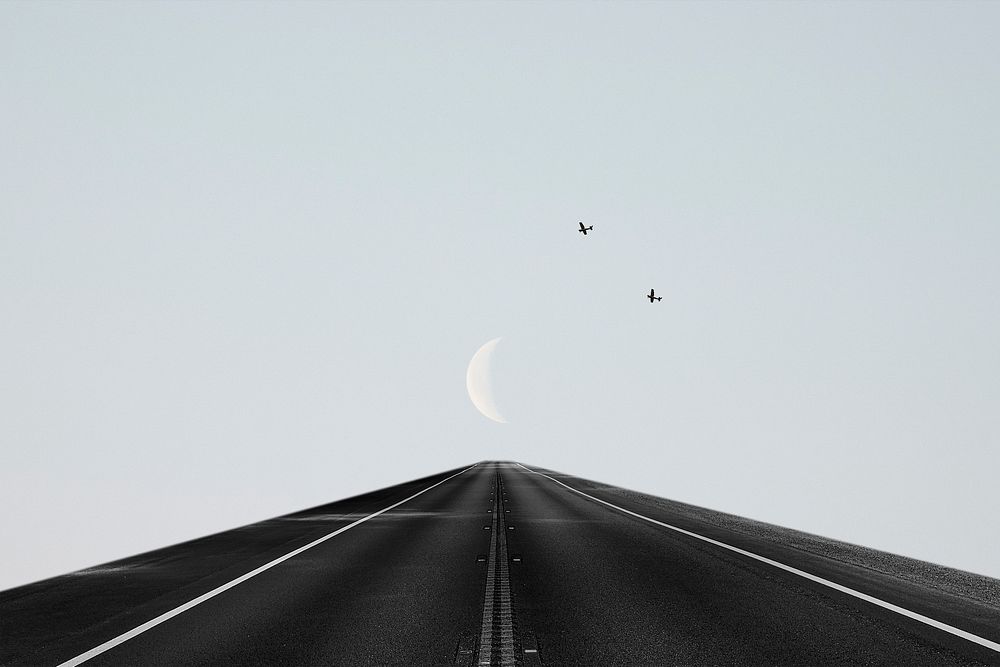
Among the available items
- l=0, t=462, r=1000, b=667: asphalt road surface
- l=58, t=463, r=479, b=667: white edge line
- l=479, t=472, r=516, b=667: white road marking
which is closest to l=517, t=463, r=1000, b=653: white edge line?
l=0, t=462, r=1000, b=667: asphalt road surface

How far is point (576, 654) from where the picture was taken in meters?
7.32

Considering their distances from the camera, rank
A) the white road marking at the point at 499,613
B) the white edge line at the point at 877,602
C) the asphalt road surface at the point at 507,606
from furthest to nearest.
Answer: the white edge line at the point at 877,602 < the asphalt road surface at the point at 507,606 < the white road marking at the point at 499,613

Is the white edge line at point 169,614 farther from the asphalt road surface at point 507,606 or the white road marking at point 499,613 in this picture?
the white road marking at point 499,613

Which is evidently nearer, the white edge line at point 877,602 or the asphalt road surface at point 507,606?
the asphalt road surface at point 507,606

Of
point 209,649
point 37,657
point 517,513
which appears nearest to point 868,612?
point 209,649

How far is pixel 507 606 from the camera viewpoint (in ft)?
31.9

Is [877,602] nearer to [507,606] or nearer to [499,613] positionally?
[507,606]

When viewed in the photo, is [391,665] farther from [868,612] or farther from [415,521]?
[415,521]

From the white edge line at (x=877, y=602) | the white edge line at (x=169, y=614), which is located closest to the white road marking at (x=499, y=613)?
the white edge line at (x=169, y=614)

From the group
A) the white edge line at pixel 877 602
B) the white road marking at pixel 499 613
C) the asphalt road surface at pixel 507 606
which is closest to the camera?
the white road marking at pixel 499 613

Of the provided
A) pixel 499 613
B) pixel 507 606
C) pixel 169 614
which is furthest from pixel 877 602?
pixel 169 614

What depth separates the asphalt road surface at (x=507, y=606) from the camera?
7.54 meters

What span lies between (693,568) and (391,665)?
7271 mm

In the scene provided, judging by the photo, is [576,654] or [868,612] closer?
[576,654]
